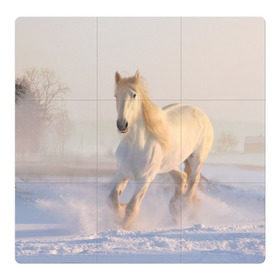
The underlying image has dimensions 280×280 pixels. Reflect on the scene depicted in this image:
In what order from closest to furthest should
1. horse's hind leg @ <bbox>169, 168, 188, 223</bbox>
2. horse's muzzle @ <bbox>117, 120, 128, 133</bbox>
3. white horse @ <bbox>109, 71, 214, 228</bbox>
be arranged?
1. horse's muzzle @ <bbox>117, 120, 128, 133</bbox>
2. white horse @ <bbox>109, 71, 214, 228</bbox>
3. horse's hind leg @ <bbox>169, 168, 188, 223</bbox>

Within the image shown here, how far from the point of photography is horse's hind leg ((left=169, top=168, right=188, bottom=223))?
489 cm

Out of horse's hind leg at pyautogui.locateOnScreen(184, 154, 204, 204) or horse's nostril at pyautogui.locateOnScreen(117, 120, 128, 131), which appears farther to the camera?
horse's hind leg at pyautogui.locateOnScreen(184, 154, 204, 204)

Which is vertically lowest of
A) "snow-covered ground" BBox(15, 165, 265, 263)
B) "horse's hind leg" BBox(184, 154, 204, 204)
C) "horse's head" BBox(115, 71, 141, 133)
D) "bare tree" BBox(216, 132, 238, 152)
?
"snow-covered ground" BBox(15, 165, 265, 263)

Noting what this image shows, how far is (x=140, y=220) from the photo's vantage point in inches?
192

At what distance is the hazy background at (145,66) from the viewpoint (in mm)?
4828

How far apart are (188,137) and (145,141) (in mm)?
466

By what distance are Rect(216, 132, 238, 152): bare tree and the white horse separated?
0.10 m

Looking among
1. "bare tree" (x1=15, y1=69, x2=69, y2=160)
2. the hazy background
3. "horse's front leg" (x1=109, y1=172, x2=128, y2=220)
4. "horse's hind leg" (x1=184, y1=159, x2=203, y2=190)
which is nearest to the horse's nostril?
the hazy background

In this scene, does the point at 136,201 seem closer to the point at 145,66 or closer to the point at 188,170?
the point at 188,170

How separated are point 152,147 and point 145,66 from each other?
80 cm

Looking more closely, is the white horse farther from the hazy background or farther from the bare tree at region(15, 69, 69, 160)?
the bare tree at region(15, 69, 69, 160)

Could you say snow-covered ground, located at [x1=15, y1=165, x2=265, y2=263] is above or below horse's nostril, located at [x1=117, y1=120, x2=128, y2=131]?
below

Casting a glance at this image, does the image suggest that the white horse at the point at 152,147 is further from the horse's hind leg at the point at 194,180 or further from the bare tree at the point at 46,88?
the bare tree at the point at 46,88

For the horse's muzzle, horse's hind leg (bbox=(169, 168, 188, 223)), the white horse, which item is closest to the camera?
the horse's muzzle
